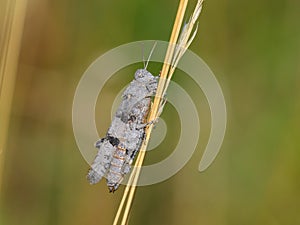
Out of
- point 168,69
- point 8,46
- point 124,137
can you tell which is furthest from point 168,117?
point 168,69

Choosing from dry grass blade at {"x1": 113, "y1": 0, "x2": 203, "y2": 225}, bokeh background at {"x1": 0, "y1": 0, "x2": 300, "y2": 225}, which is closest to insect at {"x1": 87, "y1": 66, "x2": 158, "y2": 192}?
dry grass blade at {"x1": 113, "y1": 0, "x2": 203, "y2": 225}

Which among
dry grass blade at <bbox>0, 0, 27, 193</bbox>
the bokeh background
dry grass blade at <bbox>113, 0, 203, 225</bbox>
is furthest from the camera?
the bokeh background

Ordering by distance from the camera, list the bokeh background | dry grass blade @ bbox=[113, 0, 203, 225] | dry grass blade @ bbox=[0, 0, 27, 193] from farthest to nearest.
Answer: the bokeh background < dry grass blade @ bbox=[0, 0, 27, 193] < dry grass blade @ bbox=[113, 0, 203, 225]

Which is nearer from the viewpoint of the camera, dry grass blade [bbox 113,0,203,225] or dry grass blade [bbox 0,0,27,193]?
dry grass blade [bbox 113,0,203,225]

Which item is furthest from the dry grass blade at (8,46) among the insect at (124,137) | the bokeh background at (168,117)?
the bokeh background at (168,117)

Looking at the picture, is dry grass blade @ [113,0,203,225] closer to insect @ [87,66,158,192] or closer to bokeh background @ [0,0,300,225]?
insect @ [87,66,158,192]

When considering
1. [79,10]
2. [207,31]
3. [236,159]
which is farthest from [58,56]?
[236,159]

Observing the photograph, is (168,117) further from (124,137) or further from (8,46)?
(8,46)
